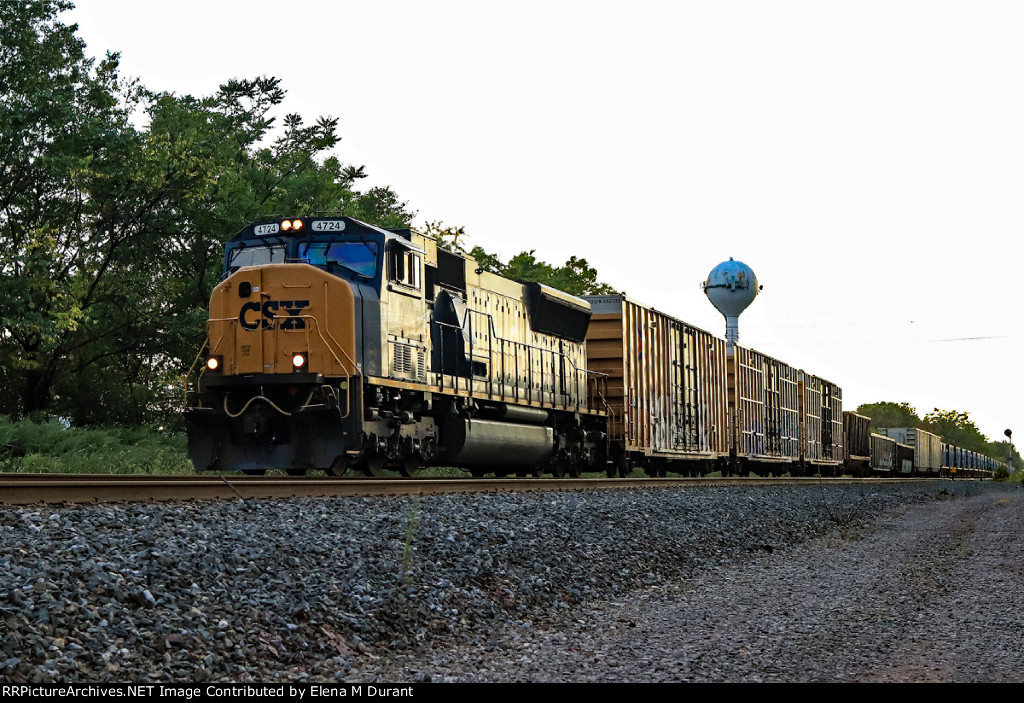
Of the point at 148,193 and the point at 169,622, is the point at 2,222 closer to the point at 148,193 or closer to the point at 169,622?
the point at 148,193

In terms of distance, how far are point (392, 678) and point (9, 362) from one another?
21.0 meters

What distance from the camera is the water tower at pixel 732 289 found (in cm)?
7188

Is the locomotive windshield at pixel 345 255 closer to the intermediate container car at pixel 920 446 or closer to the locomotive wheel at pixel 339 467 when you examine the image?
the locomotive wheel at pixel 339 467

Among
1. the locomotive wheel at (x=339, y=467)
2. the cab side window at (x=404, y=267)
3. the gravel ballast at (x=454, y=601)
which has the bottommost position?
the gravel ballast at (x=454, y=601)

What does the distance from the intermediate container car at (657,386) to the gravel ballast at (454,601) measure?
10263mm

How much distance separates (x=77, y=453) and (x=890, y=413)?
179 meters

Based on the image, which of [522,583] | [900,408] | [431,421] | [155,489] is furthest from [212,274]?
[900,408]

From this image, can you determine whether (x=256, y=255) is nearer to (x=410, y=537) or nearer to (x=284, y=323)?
(x=284, y=323)

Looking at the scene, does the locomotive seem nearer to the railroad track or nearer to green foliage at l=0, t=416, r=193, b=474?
the railroad track

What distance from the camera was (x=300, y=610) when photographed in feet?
21.6

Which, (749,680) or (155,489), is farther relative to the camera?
(155,489)

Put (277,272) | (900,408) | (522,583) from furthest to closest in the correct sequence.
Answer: (900,408) → (277,272) → (522,583)

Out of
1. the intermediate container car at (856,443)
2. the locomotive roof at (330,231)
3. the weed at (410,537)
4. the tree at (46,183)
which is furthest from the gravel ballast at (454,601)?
the intermediate container car at (856,443)

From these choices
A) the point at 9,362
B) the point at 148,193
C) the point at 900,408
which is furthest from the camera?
the point at 900,408
